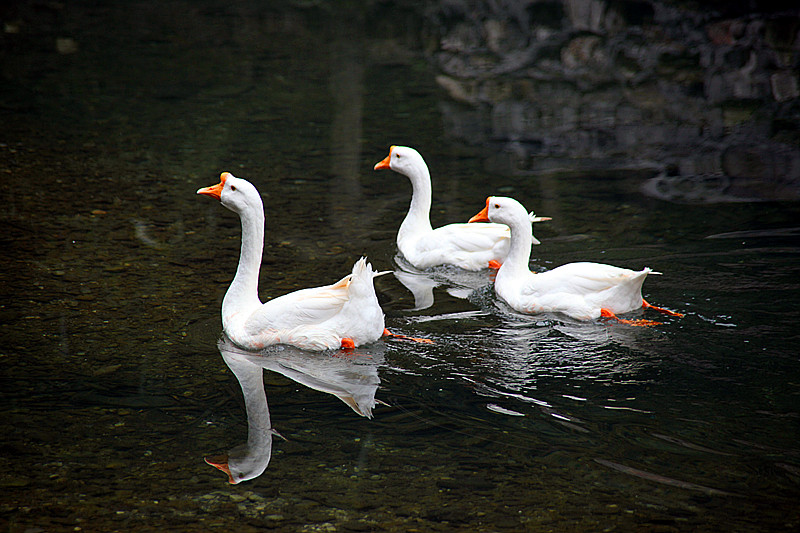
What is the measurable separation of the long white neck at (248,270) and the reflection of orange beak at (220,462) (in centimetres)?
164

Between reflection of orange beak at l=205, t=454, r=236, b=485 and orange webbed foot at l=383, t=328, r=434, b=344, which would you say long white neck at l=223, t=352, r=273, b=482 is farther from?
orange webbed foot at l=383, t=328, r=434, b=344

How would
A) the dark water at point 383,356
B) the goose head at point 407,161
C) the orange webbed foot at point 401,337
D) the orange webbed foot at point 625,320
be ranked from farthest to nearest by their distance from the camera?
1. the goose head at point 407,161
2. the orange webbed foot at point 625,320
3. the orange webbed foot at point 401,337
4. the dark water at point 383,356

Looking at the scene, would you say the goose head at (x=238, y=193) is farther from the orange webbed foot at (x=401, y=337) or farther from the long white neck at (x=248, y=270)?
the orange webbed foot at (x=401, y=337)

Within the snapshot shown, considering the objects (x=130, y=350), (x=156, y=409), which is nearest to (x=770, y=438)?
(x=156, y=409)

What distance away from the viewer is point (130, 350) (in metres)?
6.19

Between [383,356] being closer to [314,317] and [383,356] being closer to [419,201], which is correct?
[314,317]

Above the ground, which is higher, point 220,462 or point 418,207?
point 418,207

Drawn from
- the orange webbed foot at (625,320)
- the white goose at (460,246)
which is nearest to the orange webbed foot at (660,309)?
the orange webbed foot at (625,320)

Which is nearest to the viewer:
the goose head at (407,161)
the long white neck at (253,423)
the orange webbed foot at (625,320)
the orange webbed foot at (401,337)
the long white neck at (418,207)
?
the long white neck at (253,423)

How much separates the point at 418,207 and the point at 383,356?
2711mm

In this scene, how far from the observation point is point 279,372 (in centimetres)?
595

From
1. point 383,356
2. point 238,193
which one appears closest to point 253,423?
point 383,356

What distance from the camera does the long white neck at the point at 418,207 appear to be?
27.5 ft

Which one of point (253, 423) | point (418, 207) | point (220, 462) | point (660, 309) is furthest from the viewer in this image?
point (418, 207)
